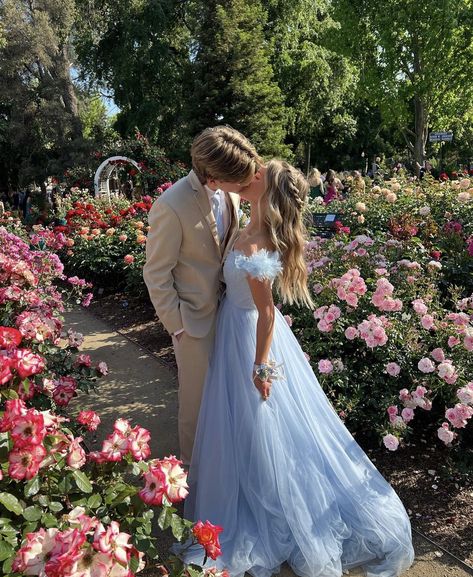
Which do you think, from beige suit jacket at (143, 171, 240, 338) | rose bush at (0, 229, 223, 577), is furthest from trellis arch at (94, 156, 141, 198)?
rose bush at (0, 229, 223, 577)

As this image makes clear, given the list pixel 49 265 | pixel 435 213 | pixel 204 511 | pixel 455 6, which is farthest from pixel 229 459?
pixel 455 6

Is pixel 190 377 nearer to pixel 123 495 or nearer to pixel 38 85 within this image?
pixel 123 495

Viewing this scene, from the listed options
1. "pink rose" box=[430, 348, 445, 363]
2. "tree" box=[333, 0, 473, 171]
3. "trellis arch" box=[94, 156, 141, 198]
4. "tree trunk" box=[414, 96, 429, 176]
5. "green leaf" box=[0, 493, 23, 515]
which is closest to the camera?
"green leaf" box=[0, 493, 23, 515]

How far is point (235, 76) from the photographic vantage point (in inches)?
663

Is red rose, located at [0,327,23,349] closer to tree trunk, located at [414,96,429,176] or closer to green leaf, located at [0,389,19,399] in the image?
green leaf, located at [0,389,19,399]

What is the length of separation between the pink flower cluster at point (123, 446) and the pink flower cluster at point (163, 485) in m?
0.09

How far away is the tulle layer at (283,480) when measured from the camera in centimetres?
213

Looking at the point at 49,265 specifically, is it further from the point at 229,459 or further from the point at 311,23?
the point at 311,23

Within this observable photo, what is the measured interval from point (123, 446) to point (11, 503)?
13.1 inches

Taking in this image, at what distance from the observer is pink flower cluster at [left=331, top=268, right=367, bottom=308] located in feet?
9.59

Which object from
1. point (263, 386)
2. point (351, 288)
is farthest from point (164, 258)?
point (351, 288)

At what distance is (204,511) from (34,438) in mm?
1220

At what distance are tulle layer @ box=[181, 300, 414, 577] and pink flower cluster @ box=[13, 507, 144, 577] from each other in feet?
3.49

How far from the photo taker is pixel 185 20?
19234mm
